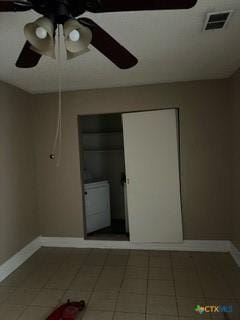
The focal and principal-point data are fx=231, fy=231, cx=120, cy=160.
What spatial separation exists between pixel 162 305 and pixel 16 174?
2267 mm

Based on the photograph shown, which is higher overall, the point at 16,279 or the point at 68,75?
the point at 68,75

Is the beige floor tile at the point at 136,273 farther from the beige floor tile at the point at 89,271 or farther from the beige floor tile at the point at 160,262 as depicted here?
the beige floor tile at the point at 89,271

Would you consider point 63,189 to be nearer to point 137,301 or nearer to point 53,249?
point 53,249

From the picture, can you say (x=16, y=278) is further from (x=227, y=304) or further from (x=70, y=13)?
(x=70, y=13)

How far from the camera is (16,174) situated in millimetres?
3008

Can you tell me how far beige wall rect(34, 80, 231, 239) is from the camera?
10.1 feet

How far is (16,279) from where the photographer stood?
8.79ft

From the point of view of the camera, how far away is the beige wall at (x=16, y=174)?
2.77 m

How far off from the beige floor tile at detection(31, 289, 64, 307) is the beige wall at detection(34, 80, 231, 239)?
3.55 ft

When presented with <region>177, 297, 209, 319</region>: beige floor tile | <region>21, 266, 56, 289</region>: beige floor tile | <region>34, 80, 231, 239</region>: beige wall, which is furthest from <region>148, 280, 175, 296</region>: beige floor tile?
<region>21, 266, 56, 289</region>: beige floor tile

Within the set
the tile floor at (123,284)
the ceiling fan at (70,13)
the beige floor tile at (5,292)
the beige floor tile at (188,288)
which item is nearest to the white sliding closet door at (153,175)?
the tile floor at (123,284)

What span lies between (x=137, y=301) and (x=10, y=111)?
2.61 metres

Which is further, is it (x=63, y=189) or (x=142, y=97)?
(x=63, y=189)

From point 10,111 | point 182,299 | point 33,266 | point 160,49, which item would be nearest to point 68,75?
point 10,111
